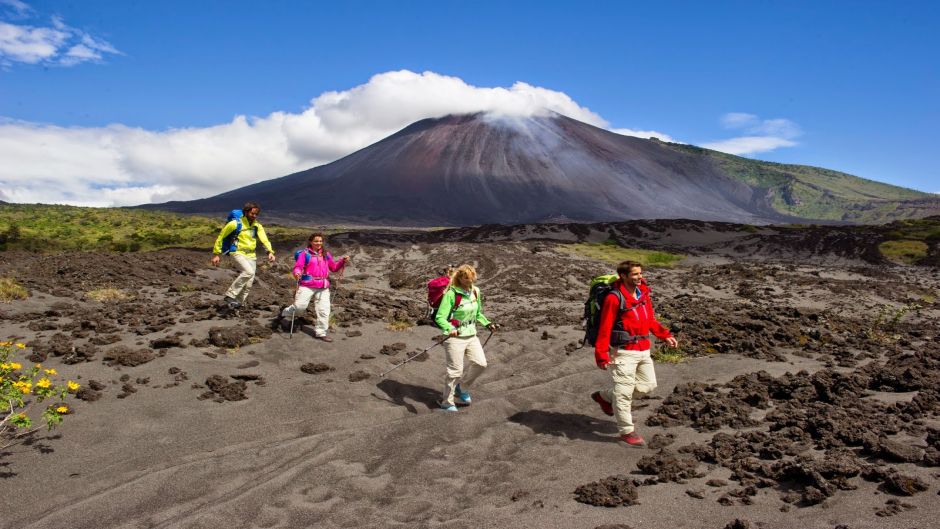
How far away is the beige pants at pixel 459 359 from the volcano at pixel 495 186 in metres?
110

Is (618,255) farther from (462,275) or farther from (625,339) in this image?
(625,339)

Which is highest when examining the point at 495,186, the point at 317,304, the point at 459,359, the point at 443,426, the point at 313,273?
the point at 495,186

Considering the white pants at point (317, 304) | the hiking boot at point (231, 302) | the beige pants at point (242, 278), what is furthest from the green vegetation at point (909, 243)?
the hiking boot at point (231, 302)

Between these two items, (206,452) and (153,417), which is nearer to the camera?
(206,452)

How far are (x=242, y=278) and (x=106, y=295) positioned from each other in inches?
200

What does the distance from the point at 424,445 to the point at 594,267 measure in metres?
23.2

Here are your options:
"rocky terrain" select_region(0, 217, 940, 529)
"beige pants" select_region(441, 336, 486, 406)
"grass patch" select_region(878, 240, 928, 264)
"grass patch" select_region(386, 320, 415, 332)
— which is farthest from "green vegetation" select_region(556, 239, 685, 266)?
"beige pants" select_region(441, 336, 486, 406)

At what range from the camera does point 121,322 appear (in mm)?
11648

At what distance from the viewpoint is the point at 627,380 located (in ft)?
22.4

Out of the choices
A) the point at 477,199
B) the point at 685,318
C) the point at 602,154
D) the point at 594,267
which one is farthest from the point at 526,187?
the point at 685,318

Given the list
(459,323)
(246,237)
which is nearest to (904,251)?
(459,323)

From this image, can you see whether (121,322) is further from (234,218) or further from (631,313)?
(631,313)

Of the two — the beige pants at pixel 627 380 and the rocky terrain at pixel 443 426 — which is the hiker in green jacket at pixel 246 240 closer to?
the rocky terrain at pixel 443 426

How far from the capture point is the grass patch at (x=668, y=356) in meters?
10.8
